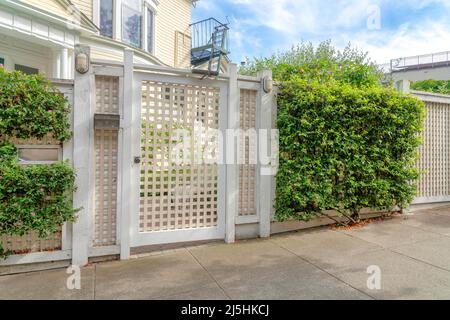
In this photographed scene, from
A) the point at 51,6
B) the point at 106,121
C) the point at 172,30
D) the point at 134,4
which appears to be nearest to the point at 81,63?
the point at 106,121

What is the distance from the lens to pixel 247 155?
3994 millimetres

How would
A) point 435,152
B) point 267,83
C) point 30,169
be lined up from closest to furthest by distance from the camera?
point 30,169 → point 267,83 → point 435,152

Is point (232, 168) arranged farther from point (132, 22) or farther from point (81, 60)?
point (132, 22)

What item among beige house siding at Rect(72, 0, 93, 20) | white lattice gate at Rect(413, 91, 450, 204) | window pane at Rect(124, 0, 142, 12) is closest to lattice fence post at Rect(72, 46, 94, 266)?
beige house siding at Rect(72, 0, 93, 20)

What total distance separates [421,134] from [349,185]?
2191 millimetres

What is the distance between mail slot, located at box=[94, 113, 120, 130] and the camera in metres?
3.06

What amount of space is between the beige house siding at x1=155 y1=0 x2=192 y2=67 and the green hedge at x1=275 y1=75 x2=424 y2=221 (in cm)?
652

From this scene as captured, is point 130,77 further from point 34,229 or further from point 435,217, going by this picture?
point 435,217

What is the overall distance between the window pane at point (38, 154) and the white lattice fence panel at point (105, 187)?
45cm

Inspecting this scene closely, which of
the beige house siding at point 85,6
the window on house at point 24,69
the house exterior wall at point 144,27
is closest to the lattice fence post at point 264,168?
the house exterior wall at point 144,27

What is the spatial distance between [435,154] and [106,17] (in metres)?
8.62

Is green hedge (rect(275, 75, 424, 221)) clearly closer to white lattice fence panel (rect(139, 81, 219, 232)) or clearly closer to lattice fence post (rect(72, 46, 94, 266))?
white lattice fence panel (rect(139, 81, 219, 232))

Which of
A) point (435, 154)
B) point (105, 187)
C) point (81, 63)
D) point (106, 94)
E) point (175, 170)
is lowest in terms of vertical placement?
point (105, 187)

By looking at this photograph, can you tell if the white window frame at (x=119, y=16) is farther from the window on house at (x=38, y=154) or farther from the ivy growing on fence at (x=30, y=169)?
the window on house at (x=38, y=154)
